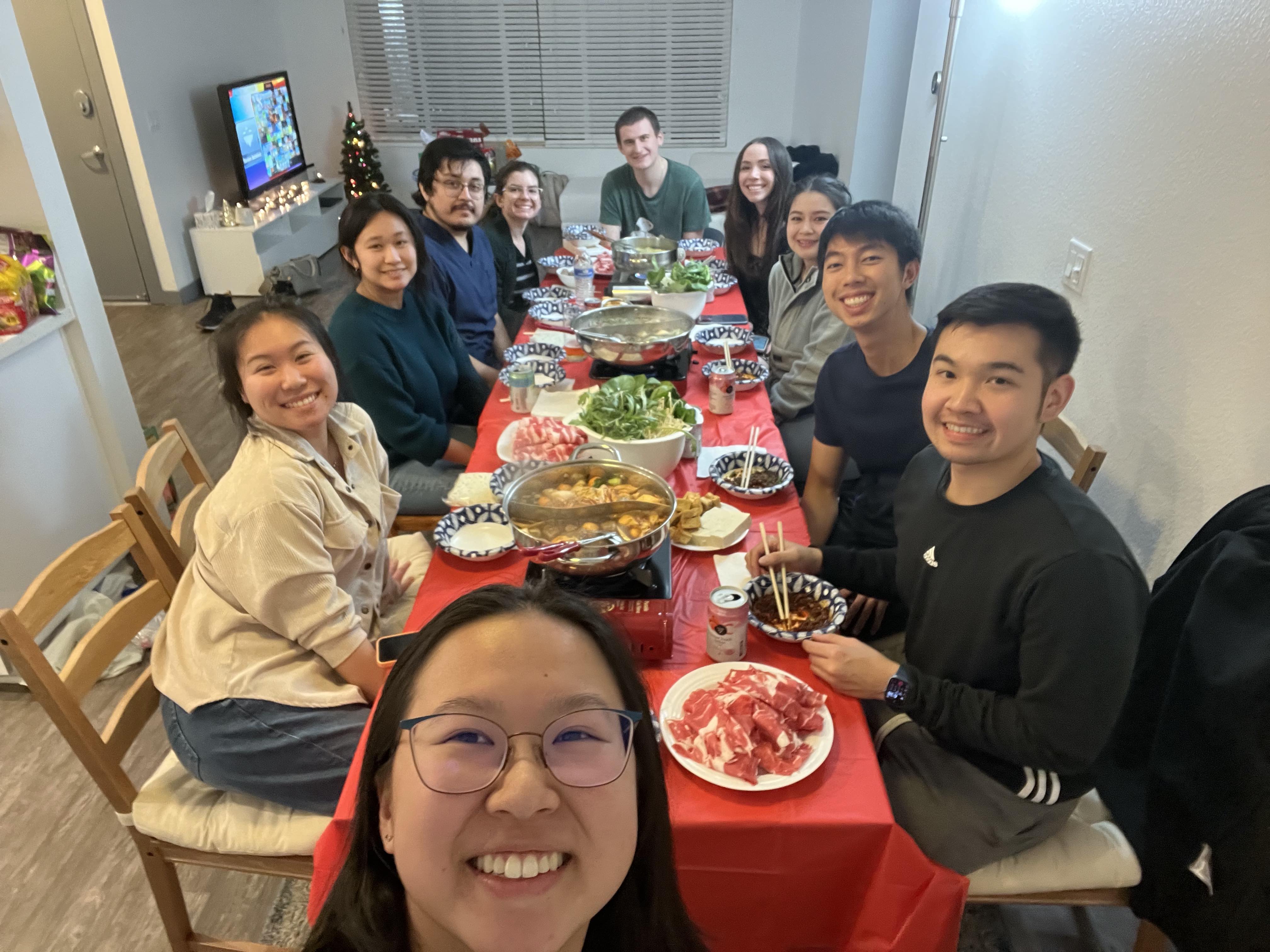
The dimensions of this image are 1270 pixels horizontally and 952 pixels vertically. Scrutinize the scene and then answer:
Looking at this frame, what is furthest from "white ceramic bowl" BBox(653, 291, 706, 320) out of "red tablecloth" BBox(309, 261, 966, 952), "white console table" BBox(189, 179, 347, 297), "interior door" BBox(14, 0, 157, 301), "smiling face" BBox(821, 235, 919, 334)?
"interior door" BBox(14, 0, 157, 301)

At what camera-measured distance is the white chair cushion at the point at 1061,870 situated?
1.31 meters

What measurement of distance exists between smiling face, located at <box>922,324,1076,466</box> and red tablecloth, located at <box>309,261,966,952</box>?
458 millimetres

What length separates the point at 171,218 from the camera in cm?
518

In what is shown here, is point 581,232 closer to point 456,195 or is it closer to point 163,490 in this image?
point 456,195

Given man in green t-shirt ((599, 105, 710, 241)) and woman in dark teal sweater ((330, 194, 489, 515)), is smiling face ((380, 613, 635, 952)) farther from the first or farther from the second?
man in green t-shirt ((599, 105, 710, 241))

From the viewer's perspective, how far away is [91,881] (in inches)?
72.5

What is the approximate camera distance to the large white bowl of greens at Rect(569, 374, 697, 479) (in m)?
1.83

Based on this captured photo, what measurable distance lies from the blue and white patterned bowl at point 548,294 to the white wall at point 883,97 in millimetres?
2143

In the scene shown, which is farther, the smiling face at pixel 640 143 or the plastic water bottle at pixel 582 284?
the smiling face at pixel 640 143

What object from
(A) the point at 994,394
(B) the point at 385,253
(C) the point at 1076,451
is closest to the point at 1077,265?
(C) the point at 1076,451

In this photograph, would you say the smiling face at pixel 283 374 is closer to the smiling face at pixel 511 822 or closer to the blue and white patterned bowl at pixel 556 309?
the smiling face at pixel 511 822

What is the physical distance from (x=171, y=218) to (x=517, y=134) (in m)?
2.97

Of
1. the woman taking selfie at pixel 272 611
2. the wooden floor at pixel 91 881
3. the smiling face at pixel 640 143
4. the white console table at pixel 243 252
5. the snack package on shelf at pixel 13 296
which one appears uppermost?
the smiling face at pixel 640 143

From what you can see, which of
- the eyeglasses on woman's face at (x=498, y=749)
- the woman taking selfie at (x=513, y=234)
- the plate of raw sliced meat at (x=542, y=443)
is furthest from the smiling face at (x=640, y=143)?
the eyeglasses on woman's face at (x=498, y=749)
